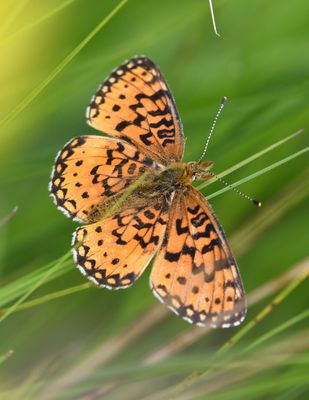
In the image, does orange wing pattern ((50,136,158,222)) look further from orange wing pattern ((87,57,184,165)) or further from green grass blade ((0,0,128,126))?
green grass blade ((0,0,128,126))

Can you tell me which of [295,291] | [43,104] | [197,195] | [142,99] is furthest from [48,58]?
[295,291]

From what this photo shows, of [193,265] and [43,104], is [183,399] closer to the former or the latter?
[193,265]

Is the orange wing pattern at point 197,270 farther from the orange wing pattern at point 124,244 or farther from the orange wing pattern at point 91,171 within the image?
the orange wing pattern at point 91,171

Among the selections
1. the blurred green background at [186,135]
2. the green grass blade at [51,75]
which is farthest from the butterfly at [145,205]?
the green grass blade at [51,75]

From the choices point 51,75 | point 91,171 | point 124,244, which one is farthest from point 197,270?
point 51,75

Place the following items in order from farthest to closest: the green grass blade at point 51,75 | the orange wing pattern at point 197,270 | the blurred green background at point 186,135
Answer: the blurred green background at point 186,135, the orange wing pattern at point 197,270, the green grass blade at point 51,75

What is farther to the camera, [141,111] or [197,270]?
[141,111]

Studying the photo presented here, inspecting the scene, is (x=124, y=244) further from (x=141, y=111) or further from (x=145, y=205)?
(x=141, y=111)
